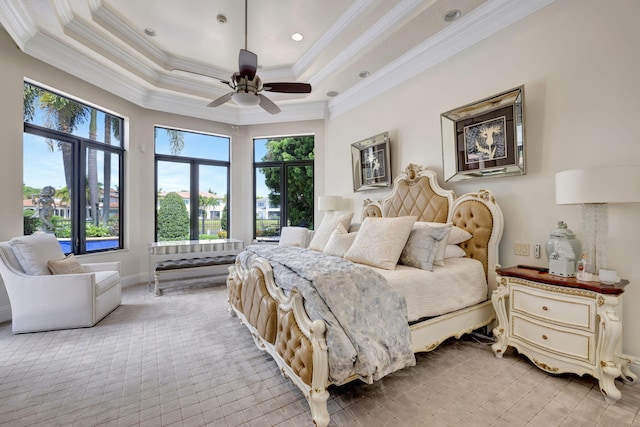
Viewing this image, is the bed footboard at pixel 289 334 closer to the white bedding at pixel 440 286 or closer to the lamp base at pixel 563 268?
the white bedding at pixel 440 286

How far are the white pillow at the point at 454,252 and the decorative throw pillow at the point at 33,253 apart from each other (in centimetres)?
418

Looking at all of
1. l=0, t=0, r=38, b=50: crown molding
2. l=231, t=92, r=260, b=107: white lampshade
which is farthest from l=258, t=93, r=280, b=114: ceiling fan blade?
l=0, t=0, r=38, b=50: crown molding

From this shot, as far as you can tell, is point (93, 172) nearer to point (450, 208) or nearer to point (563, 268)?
point (450, 208)

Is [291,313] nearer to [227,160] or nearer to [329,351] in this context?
[329,351]

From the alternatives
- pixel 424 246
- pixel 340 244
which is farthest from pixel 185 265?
pixel 424 246

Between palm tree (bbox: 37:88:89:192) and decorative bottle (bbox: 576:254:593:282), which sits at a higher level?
palm tree (bbox: 37:88:89:192)

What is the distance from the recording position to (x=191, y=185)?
5559 millimetres

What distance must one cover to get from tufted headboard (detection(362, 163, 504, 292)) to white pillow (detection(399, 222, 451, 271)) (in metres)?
0.50

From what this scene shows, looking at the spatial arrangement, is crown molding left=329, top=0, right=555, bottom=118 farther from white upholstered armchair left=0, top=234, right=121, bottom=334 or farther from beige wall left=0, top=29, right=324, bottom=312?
white upholstered armchair left=0, top=234, right=121, bottom=334

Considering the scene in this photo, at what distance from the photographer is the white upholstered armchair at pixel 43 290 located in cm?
277

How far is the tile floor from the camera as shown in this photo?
163 centimetres

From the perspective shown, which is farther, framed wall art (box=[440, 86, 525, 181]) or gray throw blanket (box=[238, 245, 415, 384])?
framed wall art (box=[440, 86, 525, 181])

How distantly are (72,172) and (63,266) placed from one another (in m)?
1.75

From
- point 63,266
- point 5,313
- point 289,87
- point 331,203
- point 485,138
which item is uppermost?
point 289,87
